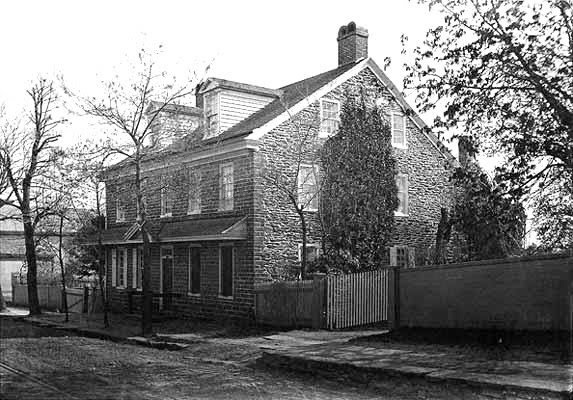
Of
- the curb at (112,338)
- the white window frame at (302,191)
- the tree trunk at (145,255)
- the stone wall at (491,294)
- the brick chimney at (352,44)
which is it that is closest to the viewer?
the stone wall at (491,294)

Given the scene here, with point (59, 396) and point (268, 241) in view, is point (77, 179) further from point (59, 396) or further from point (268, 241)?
point (59, 396)

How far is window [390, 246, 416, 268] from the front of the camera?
2498 cm

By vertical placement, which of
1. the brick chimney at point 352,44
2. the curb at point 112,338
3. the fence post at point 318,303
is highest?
the brick chimney at point 352,44

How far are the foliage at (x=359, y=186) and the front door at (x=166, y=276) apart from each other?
22.2 ft

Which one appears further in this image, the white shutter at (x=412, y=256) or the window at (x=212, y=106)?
the white shutter at (x=412, y=256)

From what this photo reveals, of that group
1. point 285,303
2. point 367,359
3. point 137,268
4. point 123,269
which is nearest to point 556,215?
point 367,359

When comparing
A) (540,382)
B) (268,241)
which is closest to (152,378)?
(540,382)

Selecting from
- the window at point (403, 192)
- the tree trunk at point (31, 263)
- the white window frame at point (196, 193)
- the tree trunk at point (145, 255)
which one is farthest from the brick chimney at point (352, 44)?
the tree trunk at point (31, 263)

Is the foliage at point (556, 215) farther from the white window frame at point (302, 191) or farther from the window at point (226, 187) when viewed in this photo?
the window at point (226, 187)

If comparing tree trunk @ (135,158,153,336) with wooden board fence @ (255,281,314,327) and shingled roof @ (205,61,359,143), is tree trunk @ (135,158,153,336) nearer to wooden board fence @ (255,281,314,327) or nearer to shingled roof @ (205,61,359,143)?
wooden board fence @ (255,281,314,327)

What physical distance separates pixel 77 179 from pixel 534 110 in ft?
43.8

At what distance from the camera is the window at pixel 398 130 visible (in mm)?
26375

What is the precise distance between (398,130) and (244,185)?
7208 millimetres

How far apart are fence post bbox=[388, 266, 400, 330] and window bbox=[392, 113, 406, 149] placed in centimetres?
980
